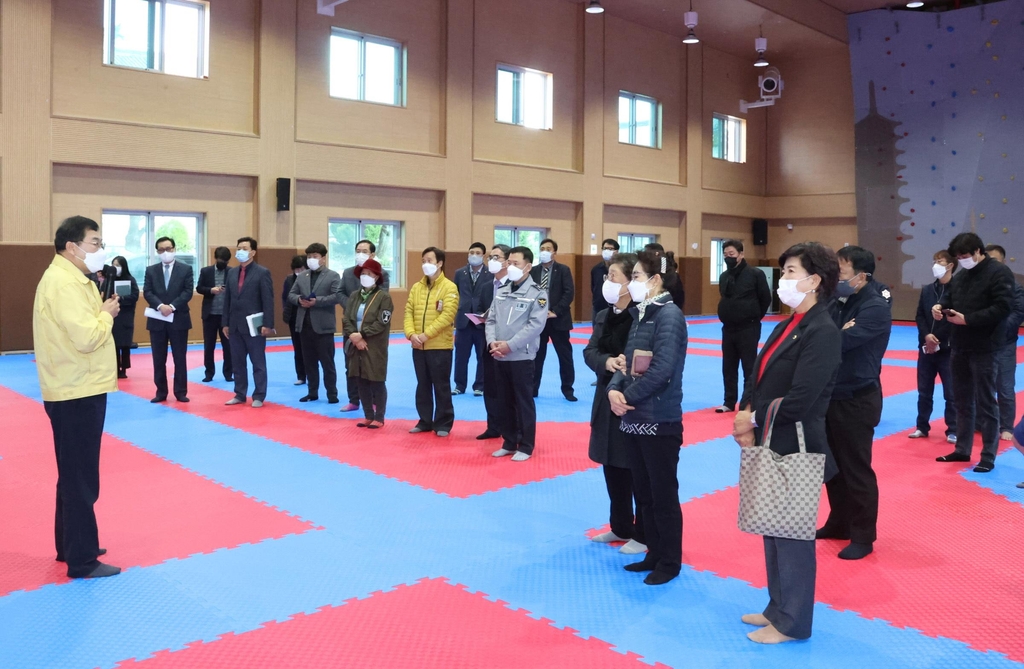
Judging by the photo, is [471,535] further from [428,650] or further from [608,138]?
[608,138]

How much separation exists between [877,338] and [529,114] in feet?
55.1

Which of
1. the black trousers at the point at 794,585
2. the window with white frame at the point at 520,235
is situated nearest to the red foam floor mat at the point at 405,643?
the black trousers at the point at 794,585

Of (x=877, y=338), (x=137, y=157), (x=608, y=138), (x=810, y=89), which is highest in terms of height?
(x=810, y=89)

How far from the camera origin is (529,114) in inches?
816

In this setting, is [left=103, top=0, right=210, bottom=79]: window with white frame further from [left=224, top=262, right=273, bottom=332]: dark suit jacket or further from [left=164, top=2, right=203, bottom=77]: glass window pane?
[left=224, top=262, right=273, bottom=332]: dark suit jacket

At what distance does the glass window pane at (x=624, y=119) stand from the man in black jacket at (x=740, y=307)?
14.3 m

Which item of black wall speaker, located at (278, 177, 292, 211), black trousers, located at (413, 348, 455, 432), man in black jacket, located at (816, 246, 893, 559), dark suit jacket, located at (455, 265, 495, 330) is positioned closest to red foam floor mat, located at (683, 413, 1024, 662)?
man in black jacket, located at (816, 246, 893, 559)

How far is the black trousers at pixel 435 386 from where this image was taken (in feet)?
25.8

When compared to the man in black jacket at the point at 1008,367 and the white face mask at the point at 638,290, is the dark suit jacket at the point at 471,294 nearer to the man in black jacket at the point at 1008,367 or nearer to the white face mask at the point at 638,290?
the man in black jacket at the point at 1008,367

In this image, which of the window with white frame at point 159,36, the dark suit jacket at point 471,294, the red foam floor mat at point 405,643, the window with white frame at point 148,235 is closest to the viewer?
the red foam floor mat at point 405,643

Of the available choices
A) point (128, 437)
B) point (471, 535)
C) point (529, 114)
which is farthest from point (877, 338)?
point (529, 114)

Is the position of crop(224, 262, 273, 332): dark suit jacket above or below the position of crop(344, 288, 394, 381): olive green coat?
above

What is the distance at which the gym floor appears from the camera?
3.54 meters

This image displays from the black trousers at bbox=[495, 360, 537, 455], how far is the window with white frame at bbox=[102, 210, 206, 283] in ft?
30.0
